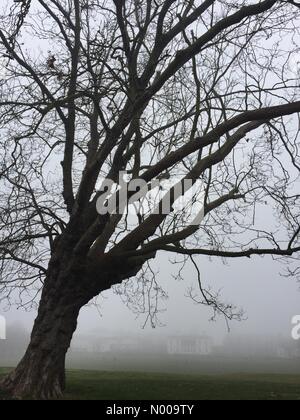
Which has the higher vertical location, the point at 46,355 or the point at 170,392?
the point at 46,355

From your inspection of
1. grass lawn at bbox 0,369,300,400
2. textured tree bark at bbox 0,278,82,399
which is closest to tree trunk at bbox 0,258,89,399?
textured tree bark at bbox 0,278,82,399

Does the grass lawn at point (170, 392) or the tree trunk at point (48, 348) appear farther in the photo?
the grass lawn at point (170, 392)

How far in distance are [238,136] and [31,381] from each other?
7.58 metres

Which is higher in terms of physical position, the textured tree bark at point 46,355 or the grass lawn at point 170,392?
the textured tree bark at point 46,355

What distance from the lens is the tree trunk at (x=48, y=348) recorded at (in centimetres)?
1013

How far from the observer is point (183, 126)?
1416cm

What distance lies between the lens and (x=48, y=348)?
10484 mm

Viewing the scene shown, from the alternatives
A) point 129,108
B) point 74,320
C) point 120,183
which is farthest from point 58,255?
point 129,108

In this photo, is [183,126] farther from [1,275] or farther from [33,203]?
[1,275]

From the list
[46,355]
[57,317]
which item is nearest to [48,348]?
[46,355]

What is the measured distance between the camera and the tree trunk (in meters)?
10.1

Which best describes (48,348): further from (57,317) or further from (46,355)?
(57,317)

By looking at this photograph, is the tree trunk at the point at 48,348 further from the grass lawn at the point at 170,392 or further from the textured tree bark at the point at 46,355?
the grass lawn at the point at 170,392

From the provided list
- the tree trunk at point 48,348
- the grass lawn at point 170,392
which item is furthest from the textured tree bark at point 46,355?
the grass lawn at point 170,392
